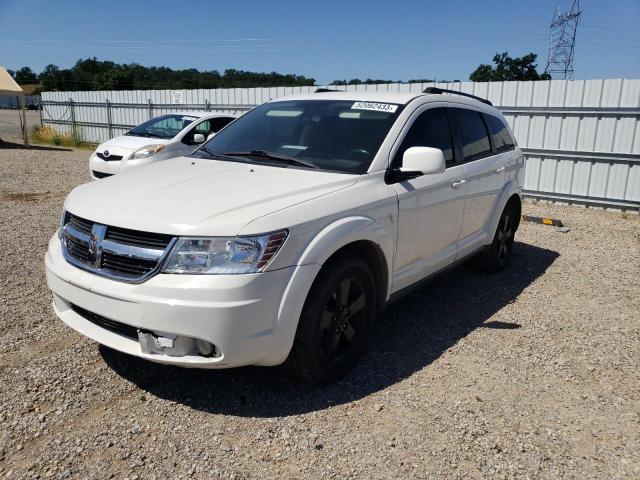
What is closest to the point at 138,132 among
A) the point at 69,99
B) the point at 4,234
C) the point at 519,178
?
the point at 4,234

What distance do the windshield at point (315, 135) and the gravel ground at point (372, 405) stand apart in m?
1.44

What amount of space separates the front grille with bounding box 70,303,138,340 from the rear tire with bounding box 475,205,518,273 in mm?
3788

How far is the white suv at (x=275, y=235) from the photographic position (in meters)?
2.68

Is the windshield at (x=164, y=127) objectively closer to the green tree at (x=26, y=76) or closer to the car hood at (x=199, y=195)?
the car hood at (x=199, y=195)

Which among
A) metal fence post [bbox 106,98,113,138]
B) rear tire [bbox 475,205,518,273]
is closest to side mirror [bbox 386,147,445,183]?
rear tire [bbox 475,205,518,273]

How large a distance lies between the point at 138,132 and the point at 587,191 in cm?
913

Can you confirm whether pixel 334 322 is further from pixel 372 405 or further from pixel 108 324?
pixel 108 324

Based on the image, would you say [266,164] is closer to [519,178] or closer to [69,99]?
[519,178]

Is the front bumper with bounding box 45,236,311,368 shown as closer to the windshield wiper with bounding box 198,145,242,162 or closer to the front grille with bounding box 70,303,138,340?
the front grille with bounding box 70,303,138,340

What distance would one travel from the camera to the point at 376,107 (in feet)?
13.1

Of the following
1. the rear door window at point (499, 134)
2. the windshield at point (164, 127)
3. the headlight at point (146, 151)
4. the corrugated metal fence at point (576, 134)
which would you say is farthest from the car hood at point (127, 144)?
the rear door window at point (499, 134)

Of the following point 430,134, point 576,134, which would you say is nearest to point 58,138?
point 576,134

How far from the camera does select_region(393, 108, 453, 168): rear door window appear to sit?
3.87 metres

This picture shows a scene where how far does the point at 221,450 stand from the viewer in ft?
8.91
